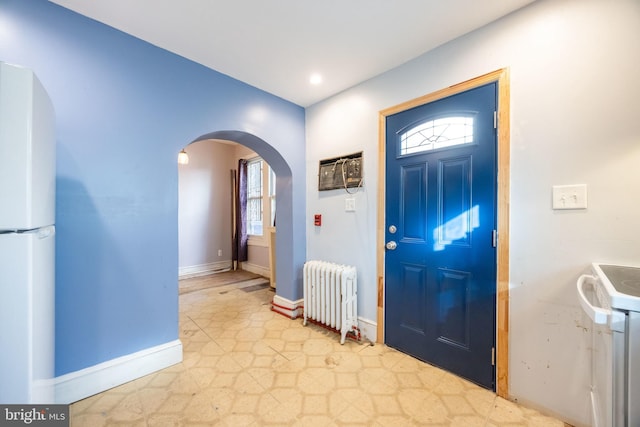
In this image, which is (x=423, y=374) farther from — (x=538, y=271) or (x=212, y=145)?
(x=212, y=145)

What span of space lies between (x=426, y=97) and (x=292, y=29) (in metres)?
1.14

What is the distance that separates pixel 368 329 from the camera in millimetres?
2330

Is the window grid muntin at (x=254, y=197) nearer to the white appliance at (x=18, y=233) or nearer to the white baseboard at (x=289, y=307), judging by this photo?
the white baseboard at (x=289, y=307)

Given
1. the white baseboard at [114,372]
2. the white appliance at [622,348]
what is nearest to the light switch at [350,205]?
the white appliance at [622,348]

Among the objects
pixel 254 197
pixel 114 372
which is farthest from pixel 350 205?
pixel 254 197

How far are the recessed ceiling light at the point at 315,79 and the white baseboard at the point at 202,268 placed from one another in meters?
4.03

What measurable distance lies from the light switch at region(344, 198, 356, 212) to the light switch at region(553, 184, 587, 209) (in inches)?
57.5

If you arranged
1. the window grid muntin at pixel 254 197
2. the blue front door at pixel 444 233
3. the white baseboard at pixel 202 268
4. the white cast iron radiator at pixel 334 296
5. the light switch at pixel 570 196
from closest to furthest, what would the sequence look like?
the light switch at pixel 570 196 → the blue front door at pixel 444 233 → the white cast iron radiator at pixel 334 296 → the white baseboard at pixel 202 268 → the window grid muntin at pixel 254 197

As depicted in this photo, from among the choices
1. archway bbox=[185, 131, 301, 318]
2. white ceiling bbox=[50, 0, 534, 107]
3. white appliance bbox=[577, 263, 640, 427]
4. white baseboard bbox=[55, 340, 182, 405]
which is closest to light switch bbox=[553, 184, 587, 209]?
white appliance bbox=[577, 263, 640, 427]

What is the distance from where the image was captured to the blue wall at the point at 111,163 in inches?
61.0

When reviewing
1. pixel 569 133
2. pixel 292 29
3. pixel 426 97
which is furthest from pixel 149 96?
pixel 569 133

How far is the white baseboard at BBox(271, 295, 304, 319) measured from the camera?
2.80 meters

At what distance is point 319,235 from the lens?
282cm

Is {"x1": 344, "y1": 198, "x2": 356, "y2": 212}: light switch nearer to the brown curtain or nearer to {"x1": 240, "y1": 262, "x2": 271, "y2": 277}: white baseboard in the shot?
{"x1": 240, "y1": 262, "x2": 271, "y2": 277}: white baseboard
